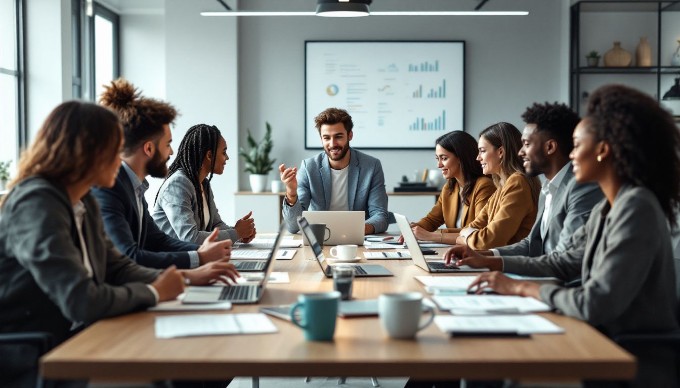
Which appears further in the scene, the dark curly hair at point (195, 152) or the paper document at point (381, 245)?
the dark curly hair at point (195, 152)

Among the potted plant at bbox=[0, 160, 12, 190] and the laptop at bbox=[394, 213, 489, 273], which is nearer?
the laptop at bbox=[394, 213, 489, 273]

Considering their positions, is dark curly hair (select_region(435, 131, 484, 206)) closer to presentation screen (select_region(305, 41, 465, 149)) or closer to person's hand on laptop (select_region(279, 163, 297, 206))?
person's hand on laptop (select_region(279, 163, 297, 206))

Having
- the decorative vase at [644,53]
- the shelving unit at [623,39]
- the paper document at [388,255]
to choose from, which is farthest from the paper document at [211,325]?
the decorative vase at [644,53]

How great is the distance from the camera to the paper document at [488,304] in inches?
74.8

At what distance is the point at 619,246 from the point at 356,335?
662 millimetres

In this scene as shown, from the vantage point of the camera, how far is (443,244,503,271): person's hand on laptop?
2588 mm

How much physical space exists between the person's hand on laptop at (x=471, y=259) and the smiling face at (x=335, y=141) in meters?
1.99

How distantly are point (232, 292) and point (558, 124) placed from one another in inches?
55.5

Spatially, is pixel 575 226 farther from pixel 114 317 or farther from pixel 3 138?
pixel 3 138

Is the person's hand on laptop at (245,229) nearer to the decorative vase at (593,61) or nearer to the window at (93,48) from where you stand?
the window at (93,48)

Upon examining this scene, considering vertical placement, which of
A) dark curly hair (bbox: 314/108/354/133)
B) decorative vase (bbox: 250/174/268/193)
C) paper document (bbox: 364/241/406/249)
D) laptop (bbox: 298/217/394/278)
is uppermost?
dark curly hair (bbox: 314/108/354/133)

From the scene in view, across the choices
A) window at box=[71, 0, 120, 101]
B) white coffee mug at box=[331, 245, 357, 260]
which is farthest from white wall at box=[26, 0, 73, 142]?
white coffee mug at box=[331, 245, 357, 260]

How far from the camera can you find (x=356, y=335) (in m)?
1.69

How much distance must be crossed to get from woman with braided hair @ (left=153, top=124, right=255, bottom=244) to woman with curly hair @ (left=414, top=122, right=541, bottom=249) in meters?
0.97
